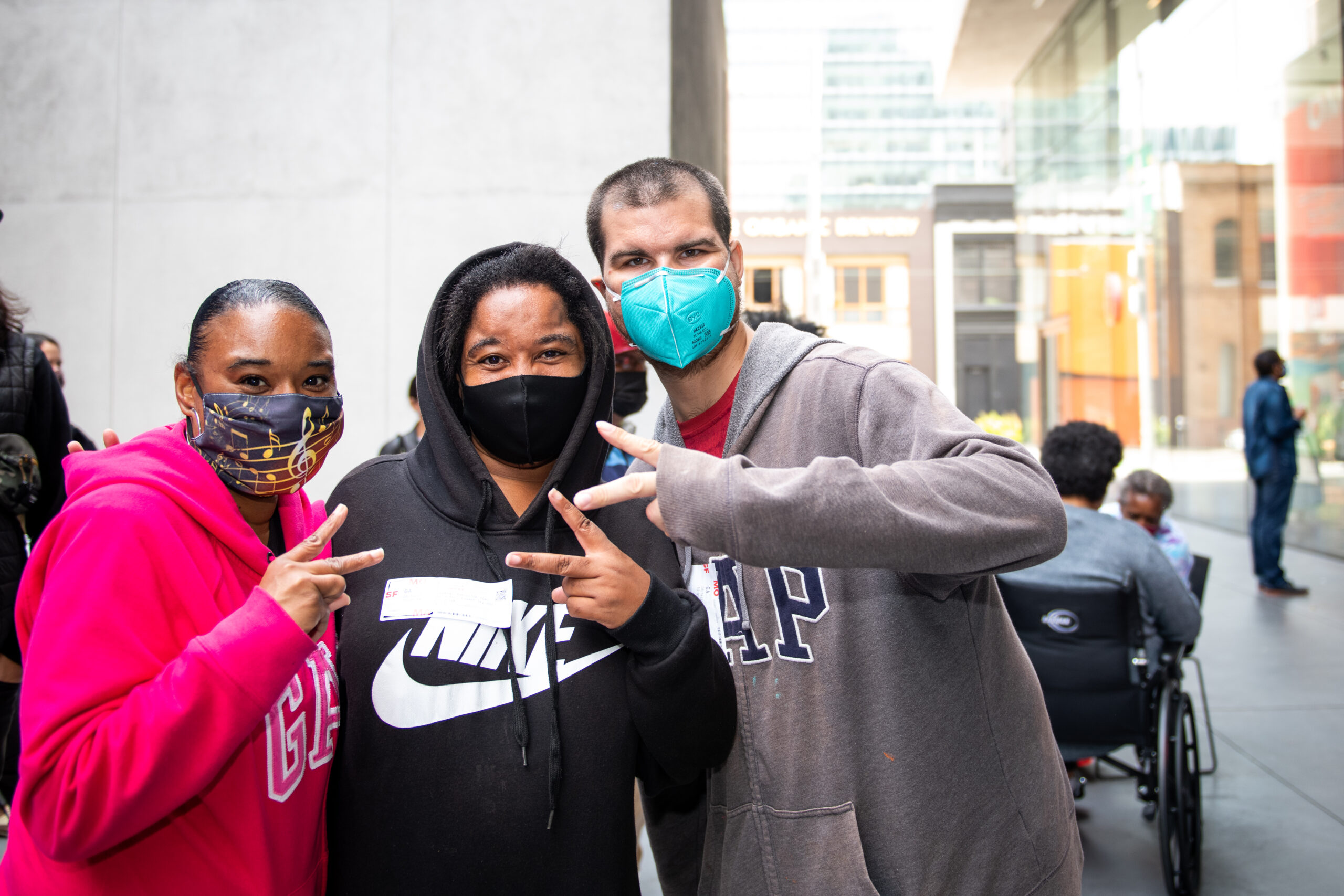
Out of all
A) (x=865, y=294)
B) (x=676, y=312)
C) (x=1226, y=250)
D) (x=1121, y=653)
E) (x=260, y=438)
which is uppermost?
(x=865, y=294)

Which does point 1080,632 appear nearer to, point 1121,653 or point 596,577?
point 1121,653

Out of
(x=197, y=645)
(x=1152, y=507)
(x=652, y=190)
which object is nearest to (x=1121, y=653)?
(x=1152, y=507)

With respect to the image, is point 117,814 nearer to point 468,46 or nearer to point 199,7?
point 468,46

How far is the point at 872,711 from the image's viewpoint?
1.42 m

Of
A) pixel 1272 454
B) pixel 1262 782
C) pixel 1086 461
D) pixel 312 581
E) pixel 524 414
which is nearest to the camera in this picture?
pixel 312 581

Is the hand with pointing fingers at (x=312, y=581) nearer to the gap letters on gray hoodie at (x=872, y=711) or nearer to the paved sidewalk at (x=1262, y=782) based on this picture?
the gap letters on gray hoodie at (x=872, y=711)

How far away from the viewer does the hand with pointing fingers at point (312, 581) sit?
1187 millimetres

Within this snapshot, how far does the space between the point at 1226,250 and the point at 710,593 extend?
1188 cm

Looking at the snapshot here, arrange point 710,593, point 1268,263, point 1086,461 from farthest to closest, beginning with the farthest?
point 1268,263, point 1086,461, point 710,593

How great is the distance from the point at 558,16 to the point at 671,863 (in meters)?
4.56

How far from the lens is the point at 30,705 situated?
113 cm

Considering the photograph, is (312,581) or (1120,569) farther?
(1120,569)

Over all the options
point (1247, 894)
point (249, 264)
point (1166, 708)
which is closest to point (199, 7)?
point (249, 264)

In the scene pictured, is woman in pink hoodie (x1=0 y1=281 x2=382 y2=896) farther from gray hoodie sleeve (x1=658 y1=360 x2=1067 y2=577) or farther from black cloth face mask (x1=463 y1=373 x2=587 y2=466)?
gray hoodie sleeve (x1=658 y1=360 x2=1067 y2=577)
